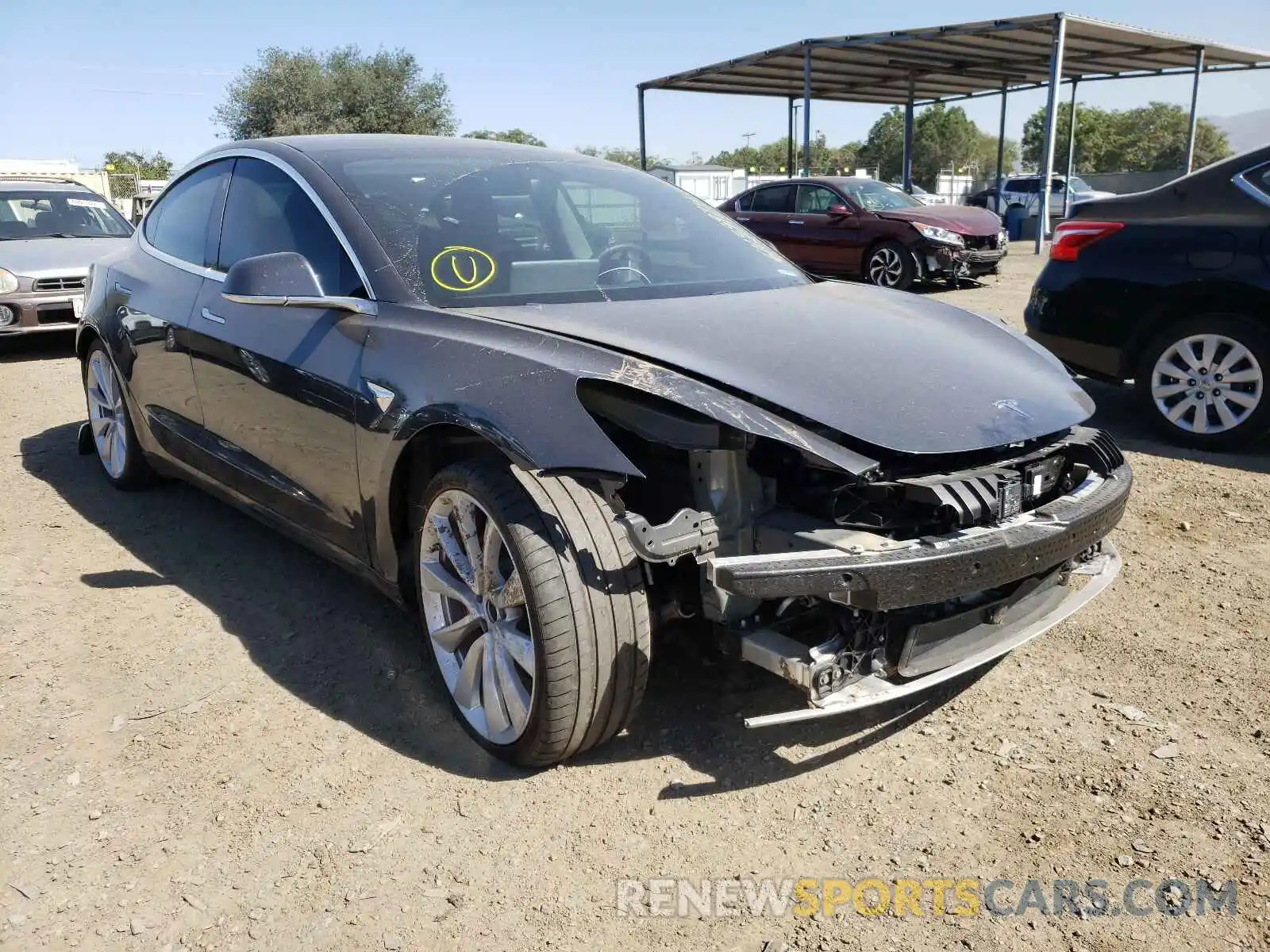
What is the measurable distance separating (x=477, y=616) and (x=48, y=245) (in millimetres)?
8720

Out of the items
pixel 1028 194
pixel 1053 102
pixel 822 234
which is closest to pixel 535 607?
pixel 822 234

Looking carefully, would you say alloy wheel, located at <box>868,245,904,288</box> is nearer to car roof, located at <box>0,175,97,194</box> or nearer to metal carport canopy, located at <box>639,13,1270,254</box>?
metal carport canopy, located at <box>639,13,1270,254</box>

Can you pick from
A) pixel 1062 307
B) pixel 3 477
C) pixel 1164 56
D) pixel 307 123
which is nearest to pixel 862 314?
pixel 1062 307

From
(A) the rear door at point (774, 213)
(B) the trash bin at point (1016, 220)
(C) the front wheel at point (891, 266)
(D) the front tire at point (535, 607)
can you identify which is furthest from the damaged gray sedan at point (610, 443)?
(B) the trash bin at point (1016, 220)

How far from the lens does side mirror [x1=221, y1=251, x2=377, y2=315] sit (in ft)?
9.32

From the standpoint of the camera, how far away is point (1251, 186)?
5062 mm

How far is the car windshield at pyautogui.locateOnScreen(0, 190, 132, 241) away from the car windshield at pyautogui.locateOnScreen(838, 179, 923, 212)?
350 inches

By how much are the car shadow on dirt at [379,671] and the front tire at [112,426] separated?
283 millimetres

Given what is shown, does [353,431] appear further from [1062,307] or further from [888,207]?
[888,207]

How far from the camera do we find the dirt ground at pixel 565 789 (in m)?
2.07

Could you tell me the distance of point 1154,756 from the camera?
257 centimetres

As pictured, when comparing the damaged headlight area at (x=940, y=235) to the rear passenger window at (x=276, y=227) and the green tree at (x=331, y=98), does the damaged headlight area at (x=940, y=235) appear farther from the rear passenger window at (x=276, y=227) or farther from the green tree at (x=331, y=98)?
the green tree at (x=331, y=98)

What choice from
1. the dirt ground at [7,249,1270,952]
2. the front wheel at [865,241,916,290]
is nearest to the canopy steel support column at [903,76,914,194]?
the front wheel at [865,241,916,290]

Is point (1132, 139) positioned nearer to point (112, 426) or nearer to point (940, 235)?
point (940, 235)
